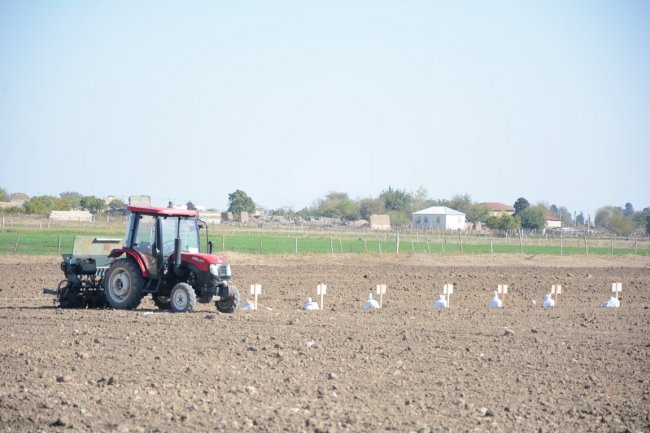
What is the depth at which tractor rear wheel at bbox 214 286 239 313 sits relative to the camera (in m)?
19.3

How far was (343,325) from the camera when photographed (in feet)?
57.2

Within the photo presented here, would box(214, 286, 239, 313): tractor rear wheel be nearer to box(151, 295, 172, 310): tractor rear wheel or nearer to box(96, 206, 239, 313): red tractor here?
box(96, 206, 239, 313): red tractor

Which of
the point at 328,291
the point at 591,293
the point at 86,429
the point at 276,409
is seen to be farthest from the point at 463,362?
the point at 591,293

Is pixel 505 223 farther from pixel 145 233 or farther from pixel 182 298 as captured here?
pixel 182 298

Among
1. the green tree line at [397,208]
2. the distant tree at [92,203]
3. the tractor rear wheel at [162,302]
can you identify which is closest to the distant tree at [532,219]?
the green tree line at [397,208]

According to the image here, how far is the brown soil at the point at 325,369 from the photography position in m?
9.74

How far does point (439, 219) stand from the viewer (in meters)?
118

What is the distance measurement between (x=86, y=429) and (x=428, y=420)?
→ 3.57 m

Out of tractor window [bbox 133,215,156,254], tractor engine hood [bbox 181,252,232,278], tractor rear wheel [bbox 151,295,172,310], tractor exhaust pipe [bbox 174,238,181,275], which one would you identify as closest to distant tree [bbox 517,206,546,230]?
tractor rear wheel [bbox 151,295,172,310]

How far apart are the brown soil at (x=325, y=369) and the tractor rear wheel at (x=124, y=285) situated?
0.42 metres

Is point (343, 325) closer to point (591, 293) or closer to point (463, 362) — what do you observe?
point (463, 362)

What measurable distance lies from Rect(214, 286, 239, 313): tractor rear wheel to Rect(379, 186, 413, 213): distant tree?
407 ft

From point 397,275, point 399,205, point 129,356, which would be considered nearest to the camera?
point 129,356

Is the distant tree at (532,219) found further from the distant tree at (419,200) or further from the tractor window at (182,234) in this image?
the tractor window at (182,234)
